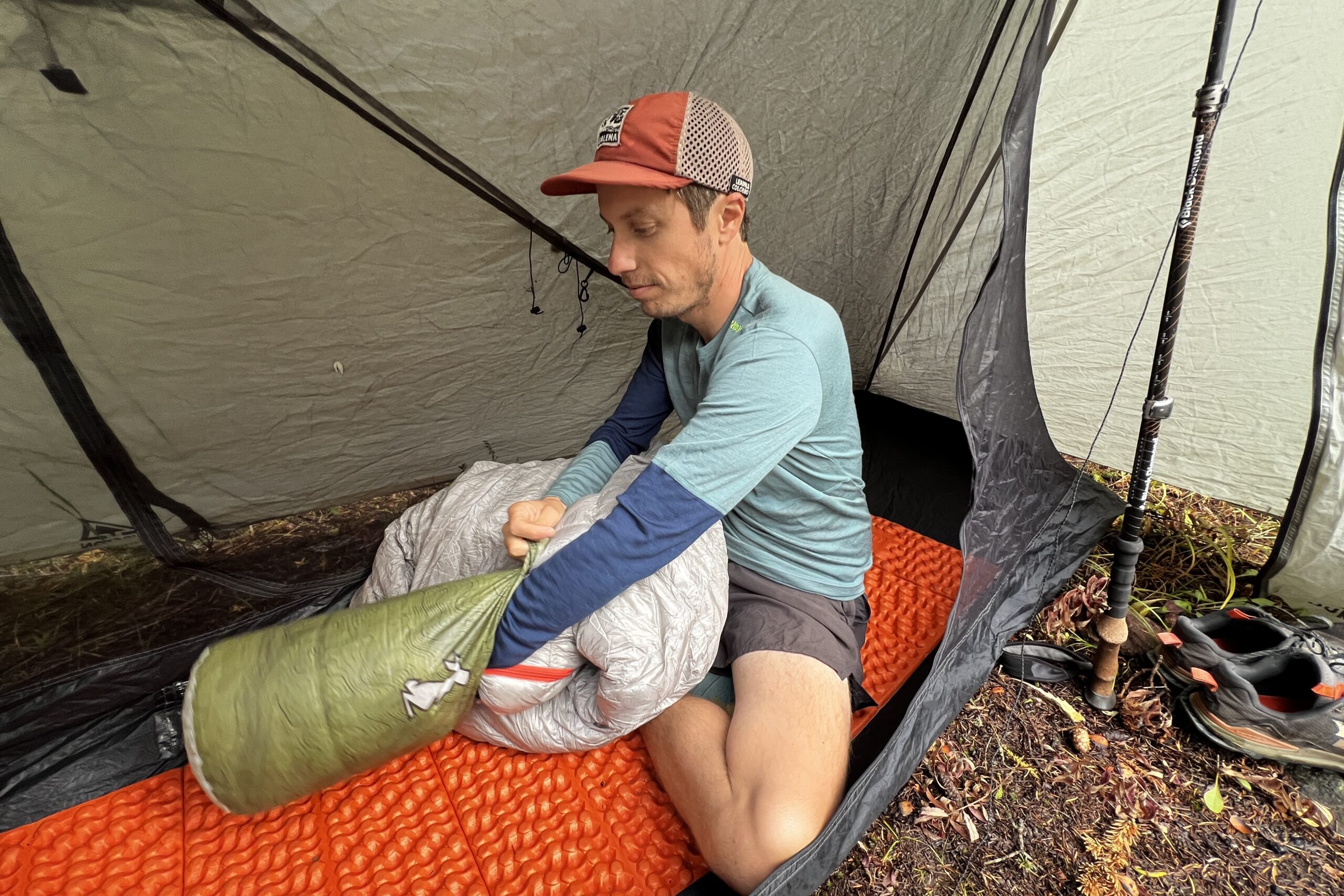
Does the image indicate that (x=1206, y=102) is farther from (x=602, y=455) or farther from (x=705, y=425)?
(x=602, y=455)

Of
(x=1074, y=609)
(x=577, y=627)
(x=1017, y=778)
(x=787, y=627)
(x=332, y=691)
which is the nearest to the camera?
(x=332, y=691)

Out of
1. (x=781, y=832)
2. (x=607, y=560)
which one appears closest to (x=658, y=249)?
(x=607, y=560)

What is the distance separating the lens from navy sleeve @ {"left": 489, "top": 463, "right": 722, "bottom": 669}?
898 mm

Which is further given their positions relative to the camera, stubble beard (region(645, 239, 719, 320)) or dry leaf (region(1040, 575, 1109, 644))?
dry leaf (region(1040, 575, 1109, 644))

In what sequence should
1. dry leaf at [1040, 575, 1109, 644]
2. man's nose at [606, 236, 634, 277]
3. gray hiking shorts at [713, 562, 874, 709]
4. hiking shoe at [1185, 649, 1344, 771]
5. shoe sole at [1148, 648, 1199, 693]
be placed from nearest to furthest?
man's nose at [606, 236, 634, 277] → gray hiking shorts at [713, 562, 874, 709] → hiking shoe at [1185, 649, 1344, 771] → shoe sole at [1148, 648, 1199, 693] → dry leaf at [1040, 575, 1109, 644]

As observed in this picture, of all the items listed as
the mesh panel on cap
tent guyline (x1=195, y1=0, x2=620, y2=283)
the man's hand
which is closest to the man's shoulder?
the mesh panel on cap

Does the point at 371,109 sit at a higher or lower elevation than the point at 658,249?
higher

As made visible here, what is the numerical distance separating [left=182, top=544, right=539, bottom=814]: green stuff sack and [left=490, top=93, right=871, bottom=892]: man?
7 centimetres

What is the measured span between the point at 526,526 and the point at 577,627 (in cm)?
17

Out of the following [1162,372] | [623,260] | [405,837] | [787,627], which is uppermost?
[623,260]

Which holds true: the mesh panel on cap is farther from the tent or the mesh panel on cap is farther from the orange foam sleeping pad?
the orange foam sleeping pad

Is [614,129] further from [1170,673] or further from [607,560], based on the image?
[1170,673]

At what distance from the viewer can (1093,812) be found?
1189 mm

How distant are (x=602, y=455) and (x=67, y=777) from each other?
105 centimetres
